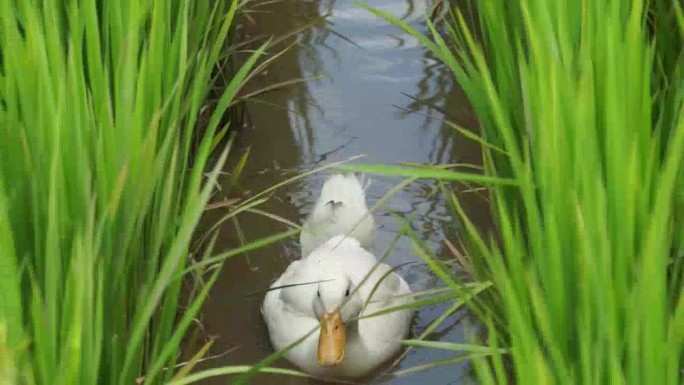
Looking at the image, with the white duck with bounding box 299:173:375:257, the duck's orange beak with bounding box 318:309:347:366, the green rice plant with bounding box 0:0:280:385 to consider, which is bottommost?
the duck's orange beak with bounding box 318:309:347:366

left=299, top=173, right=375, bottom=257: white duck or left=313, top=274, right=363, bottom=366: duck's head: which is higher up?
left=299, top=173, right=375, bottom=257: white duck

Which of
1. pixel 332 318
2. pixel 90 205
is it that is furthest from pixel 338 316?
pixel 90 205

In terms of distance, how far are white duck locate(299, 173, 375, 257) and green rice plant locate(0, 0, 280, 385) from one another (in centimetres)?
66

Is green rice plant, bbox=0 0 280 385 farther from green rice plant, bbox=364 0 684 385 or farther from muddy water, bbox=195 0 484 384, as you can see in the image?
muddy water, bbox=195 0 484 384

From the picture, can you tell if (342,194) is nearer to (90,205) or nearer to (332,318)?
(332,318)

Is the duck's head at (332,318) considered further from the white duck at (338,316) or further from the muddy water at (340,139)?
the muddy water at (340,139)

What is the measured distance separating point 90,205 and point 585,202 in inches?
25.5

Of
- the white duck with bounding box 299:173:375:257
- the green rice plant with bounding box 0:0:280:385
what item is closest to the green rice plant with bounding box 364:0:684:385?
the green rice plant with bounding box 0:0:280:385

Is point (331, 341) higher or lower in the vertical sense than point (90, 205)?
lower

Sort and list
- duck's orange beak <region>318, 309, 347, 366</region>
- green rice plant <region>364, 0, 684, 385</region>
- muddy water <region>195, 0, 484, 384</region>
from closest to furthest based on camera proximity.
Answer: green rice plant <region>364, 0, 684, 385</region>
duck's orange beak <region>318, 309, 347, 366</region>
muddy water <region>195, 0, 484, 384</region>

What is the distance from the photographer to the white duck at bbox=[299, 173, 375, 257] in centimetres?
269

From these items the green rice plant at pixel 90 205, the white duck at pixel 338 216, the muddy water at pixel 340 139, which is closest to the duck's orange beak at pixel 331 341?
the muddy water at pixel 340 139

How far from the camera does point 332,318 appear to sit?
7.84ft

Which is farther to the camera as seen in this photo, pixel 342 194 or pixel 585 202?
pixel 342 194
